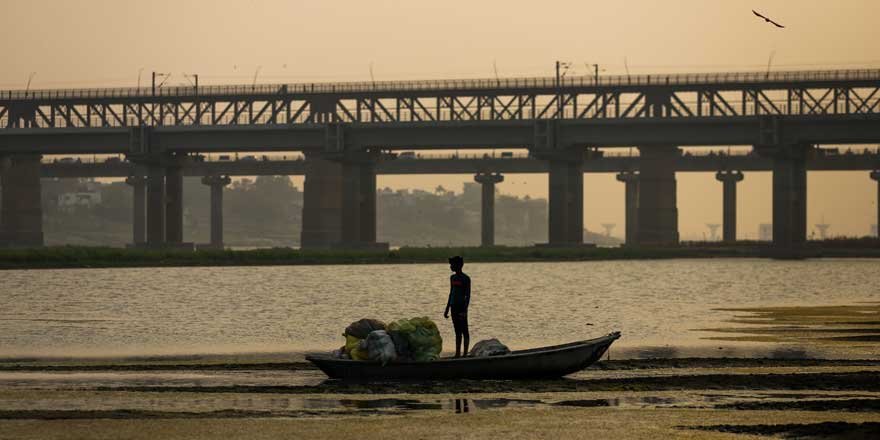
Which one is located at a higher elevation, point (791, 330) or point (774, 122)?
point (774, 122)

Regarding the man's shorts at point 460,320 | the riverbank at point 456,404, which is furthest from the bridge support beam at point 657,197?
the man's shorts at point 460,320

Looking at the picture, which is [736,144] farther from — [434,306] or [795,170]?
[434,306]

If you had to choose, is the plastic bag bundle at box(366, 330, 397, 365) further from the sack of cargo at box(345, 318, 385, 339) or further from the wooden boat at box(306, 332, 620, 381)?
the sack of cargo at box(345, 318, 385, 339)

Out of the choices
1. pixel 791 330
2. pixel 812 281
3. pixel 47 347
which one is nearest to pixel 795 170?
pixel 812 281

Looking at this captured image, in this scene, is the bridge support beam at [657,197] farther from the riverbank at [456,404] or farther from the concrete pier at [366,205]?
the riverbank at [456,404]

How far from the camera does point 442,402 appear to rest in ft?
83.2

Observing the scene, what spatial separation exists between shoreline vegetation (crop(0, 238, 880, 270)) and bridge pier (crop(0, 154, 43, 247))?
37687 millimetres

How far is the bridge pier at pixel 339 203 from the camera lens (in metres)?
148

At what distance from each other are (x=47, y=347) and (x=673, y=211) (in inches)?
5191

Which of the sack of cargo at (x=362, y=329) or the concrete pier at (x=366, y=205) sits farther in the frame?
the concrete pier at (x=366, y=205)

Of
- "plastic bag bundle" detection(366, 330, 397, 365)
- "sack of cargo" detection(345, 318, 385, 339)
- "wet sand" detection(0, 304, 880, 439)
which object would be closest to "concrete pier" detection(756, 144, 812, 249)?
"wet sand" detection(0, 304, 880, 439)

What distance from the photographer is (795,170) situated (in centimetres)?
13788

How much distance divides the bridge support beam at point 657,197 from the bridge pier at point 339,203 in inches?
1211

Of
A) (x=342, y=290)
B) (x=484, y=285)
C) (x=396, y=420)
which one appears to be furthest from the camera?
(x=484, y=285)
